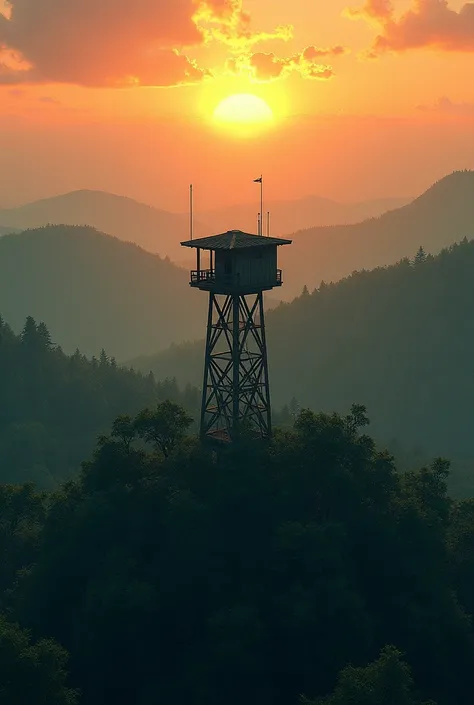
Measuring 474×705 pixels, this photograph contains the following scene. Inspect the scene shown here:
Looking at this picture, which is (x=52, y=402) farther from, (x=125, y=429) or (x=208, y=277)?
(x=208, y=277)

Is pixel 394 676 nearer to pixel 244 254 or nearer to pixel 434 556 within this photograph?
pixel 434 556

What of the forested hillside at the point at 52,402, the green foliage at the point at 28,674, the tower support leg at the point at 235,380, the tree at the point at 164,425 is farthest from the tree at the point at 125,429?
the forested hillside at the point at 52,402

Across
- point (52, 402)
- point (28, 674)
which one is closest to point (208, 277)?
point (28, 674)

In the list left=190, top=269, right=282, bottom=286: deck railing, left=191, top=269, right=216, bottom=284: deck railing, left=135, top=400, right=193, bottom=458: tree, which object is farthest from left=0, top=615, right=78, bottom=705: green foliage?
left=191, top=269, right=216, bottom=284: deck railing

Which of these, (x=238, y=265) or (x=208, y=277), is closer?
(x=238, y=265)

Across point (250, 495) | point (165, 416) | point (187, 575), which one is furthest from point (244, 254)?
point (187, 575)
